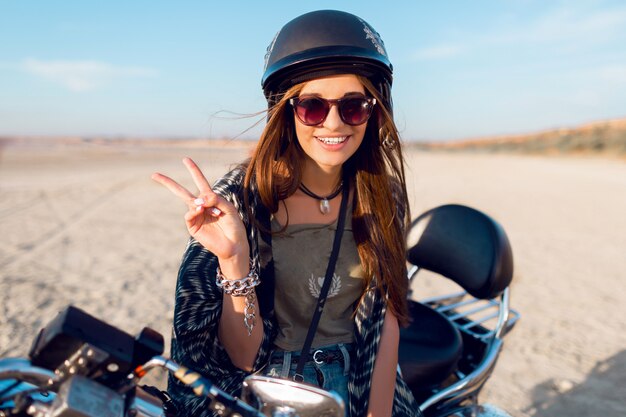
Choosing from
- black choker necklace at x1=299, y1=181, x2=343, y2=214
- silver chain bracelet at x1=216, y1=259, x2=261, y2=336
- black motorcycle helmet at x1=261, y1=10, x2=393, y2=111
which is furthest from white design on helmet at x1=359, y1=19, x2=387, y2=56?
silver chain bracelet at x1=216, y1=259, x2=261, y2=336

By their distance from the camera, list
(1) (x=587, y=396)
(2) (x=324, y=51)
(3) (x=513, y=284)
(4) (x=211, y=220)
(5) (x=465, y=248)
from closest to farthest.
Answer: (4) (x=211, y=220), (2) (x=324, y=51), (5) (x=465, y=248), (1) (x=587, y=396), (3) (x=513, y=284)

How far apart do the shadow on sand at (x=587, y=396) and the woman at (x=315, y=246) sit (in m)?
2.03

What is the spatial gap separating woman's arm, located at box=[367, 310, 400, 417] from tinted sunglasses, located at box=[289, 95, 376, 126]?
76cm

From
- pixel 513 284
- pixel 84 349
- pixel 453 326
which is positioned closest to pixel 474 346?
pixel 453 326

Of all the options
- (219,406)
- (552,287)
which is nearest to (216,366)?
(219,406)

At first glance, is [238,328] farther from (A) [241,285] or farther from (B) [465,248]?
(B) [465,248]

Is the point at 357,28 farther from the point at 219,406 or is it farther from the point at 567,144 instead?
the point at 567,144

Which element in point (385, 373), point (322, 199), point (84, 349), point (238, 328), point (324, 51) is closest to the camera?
point (84, 349)

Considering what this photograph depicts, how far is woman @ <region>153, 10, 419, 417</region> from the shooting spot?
1.64 metres

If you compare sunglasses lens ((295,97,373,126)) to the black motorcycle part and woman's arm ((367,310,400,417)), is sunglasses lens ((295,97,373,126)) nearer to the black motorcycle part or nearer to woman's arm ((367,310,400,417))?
woman's arm ((367,310,400,417))

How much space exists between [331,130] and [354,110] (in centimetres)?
11

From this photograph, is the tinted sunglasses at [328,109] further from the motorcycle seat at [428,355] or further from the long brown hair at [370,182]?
the motorcycle seat at [428,355]

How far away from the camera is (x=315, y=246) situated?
6.39 feet

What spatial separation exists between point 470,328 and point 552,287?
4.05m
